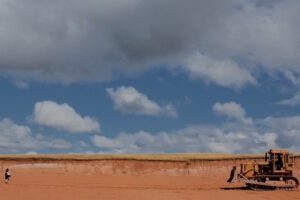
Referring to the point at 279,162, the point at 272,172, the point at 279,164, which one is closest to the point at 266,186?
the point at 272,172

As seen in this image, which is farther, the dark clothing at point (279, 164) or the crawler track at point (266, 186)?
the dark clothing at point (279, 164)

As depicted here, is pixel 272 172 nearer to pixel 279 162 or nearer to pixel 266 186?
pixel 279 162

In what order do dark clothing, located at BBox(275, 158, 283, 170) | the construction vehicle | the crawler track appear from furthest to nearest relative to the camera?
dark clothing, located at BBox(275, 158, 283, 170)
the construction vehicle
the crawler track

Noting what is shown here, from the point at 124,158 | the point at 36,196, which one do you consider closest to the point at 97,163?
the point at 124,158

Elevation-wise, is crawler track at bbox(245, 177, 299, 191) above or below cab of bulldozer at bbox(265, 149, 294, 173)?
below

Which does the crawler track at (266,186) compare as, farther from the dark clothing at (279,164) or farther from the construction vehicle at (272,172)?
the dark clothing at (279,164)

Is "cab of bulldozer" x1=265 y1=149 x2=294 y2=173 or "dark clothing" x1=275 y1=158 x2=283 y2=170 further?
"dark clothing" x1=275 y1=158 x2=283 y2=170

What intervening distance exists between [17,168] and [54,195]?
2859 cm

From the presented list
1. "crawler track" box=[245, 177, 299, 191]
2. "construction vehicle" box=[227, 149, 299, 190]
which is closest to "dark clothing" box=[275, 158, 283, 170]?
"construction vehicle" box=[227, 149, 299, 190]

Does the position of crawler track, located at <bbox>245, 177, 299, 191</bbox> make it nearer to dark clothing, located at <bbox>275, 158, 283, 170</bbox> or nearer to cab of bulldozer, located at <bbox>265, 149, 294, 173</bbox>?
cab of bulldozer, located at <bbox>265, 149, 294, 173</bbox>

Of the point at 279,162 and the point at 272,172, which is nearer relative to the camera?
the point at 272,172

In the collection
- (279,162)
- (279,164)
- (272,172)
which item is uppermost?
(279,162)

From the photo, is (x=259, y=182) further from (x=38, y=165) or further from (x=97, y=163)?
(x=38, y=165)

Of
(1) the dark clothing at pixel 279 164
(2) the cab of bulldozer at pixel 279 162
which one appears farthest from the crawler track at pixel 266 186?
(1) the dark clothing at pixel 279 164
